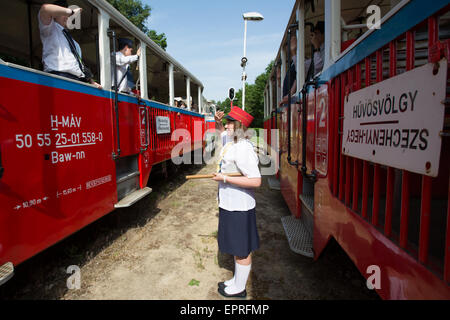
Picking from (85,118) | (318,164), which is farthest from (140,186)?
(318,164)

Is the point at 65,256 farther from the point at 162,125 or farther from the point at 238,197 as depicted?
the point at 162,125

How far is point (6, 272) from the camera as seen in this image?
1735 millimetres

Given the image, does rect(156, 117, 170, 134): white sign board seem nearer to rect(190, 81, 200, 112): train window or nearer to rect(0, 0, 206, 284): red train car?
rect(0, 0, 206, 284): red train car

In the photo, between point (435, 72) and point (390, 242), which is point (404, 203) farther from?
point (435, 72)

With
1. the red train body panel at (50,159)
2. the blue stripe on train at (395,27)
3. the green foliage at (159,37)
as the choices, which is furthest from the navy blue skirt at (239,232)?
the green foliage at (159,37)

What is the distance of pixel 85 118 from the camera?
275cm

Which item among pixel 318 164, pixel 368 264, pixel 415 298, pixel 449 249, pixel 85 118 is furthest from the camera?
pixel 85 118

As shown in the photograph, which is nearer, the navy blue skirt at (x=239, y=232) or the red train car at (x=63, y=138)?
the red train car at (x=63, y=138)

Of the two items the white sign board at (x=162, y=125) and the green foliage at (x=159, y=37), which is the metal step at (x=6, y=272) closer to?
the white sign board at (x=162, y=125)

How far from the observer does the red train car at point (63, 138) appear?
1.91 meters

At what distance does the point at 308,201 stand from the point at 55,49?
287cm

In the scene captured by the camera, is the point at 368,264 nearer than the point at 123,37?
Yes

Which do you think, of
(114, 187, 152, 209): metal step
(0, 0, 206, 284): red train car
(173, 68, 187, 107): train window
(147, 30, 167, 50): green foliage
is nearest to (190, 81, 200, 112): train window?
(173, 68, 187, 107): train window
